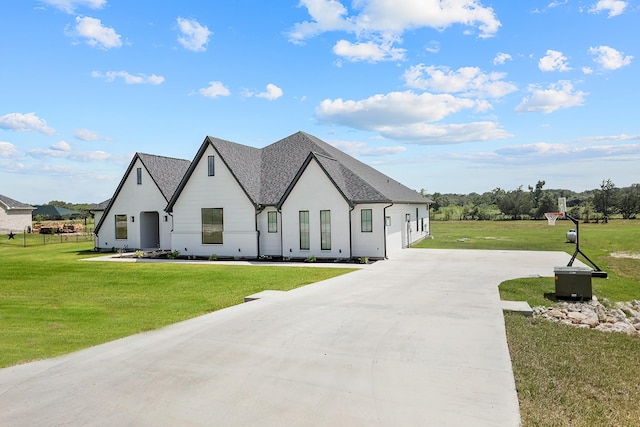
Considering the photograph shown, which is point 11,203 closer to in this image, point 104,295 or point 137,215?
point 137,215

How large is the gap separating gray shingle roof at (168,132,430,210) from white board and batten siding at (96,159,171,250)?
12.7 feet

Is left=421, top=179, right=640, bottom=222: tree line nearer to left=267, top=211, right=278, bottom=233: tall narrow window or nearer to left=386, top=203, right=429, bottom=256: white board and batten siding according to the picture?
left=386, top=203, right=429, bottom=256: white board and batten siding

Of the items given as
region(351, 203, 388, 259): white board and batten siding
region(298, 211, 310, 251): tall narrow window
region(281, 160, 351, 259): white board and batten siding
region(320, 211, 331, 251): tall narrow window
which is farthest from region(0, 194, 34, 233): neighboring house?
region(351, 203, 388, 259): white board and batten siding

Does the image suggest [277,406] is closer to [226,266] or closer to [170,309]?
[170,309]

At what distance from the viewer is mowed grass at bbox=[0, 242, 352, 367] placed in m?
9.91

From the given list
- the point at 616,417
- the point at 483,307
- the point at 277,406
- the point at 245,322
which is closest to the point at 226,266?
the point at 245,322

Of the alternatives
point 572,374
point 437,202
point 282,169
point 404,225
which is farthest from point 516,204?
point 572,374

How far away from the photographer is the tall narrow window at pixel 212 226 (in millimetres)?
27453

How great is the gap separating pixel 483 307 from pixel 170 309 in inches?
334

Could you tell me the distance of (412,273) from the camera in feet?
61.7

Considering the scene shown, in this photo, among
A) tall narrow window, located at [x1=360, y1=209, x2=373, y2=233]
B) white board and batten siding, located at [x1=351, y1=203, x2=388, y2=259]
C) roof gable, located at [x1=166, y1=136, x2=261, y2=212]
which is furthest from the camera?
roof gable, located at [x1=166, y1=136, x2=261, y2=212]

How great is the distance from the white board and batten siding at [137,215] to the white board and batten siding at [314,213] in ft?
33.1

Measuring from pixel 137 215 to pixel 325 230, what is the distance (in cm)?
1513

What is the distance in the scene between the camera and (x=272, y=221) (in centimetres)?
2658
